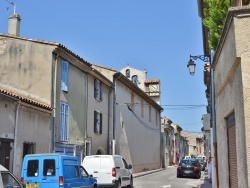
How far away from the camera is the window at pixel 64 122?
19.9 meters

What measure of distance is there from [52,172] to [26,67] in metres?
9.28

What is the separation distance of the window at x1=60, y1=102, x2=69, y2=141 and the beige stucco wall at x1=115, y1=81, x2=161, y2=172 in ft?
30.3

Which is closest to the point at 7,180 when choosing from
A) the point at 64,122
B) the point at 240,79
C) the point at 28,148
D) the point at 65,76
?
the point at 240,79

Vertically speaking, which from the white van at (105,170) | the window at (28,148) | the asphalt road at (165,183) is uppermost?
the window at (28,148)

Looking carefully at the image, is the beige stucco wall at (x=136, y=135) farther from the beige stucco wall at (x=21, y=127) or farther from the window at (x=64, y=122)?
the beige stucco wall at (x=21, y=127)

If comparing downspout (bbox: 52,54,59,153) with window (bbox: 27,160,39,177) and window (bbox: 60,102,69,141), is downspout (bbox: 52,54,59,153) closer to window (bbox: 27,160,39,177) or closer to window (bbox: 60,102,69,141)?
window (bbox: 60,102,69,141)

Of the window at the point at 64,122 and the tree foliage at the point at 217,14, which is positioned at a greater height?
the tree foliage at the point at 217,14

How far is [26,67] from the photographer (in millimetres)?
19547

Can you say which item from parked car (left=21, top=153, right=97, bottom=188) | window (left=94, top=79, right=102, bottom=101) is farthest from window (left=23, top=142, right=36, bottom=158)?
window (left=94, top=79, right=102, bottom=101)

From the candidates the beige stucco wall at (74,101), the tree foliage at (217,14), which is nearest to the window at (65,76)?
the beige stucco wall at (74,101)

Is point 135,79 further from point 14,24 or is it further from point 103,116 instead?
point 14,24

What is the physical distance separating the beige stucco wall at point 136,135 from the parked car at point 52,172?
16777mm

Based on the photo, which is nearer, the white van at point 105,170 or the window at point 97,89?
the white van at point 105,170

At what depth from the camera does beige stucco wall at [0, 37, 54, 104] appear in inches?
752
